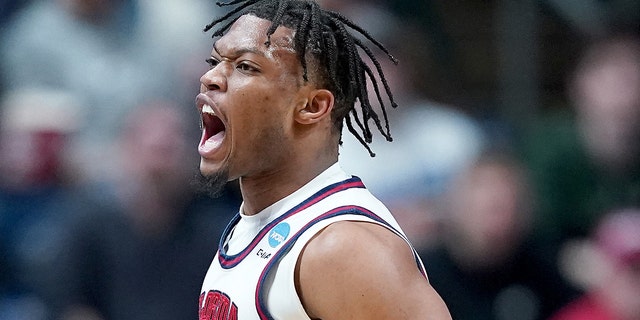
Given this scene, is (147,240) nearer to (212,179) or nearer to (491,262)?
(491,262)

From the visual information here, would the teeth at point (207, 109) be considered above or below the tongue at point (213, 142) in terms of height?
above

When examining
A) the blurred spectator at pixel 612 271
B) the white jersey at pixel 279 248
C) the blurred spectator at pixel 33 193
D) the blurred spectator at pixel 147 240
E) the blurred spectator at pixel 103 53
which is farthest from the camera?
the blurred spectator at pixel 103 53

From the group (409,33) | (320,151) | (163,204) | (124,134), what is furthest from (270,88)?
(409,33)

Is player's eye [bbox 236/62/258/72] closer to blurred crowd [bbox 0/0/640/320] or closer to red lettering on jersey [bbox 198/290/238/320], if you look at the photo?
red lettering on jersey [bbox 198/290/238/320]

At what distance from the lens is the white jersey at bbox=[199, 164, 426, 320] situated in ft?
9.92

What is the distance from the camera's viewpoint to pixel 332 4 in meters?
6.10

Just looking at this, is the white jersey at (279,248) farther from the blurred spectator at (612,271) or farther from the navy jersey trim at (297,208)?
the blurred spectator at (612,271)

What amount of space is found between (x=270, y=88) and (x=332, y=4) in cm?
297

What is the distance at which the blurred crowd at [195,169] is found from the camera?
5.25 meters

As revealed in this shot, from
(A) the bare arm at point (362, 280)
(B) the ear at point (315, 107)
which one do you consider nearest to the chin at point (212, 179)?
(B) the ear at point (315, 107)

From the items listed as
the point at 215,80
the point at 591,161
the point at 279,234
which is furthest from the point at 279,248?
the point at 591,161

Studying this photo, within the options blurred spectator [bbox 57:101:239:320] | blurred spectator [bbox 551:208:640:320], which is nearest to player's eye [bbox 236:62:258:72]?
blurred spectator [bbox 57:101:239:320]

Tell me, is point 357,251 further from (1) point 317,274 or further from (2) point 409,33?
(2) point 409,33

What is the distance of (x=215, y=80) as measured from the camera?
3.25 metres
